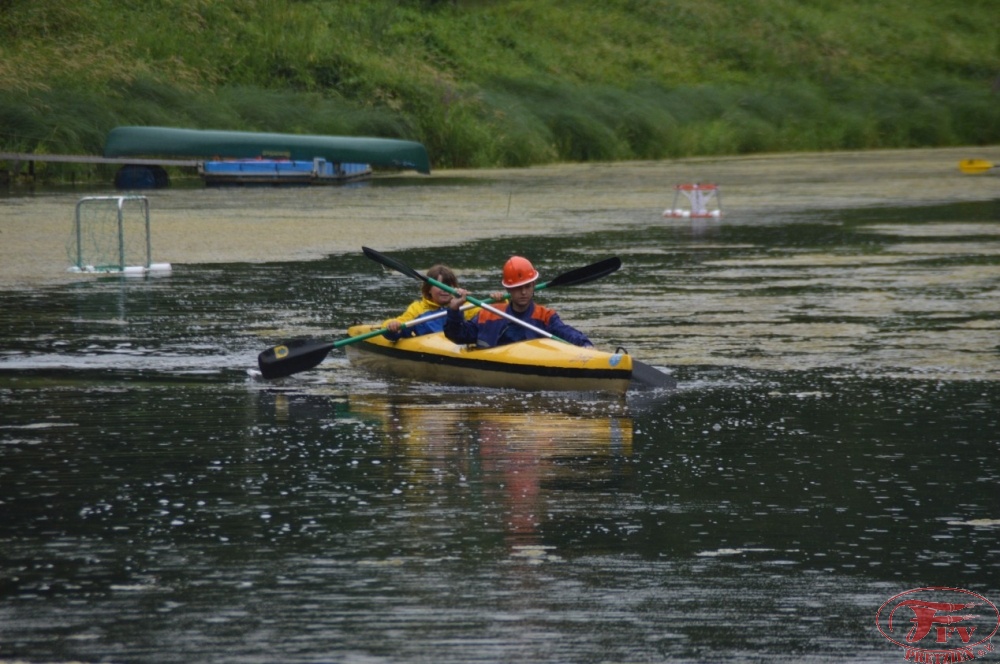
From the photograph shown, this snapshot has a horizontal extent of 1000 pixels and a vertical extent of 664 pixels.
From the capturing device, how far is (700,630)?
6.21m

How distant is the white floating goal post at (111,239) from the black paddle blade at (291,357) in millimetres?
6465

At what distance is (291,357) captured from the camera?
12.2 m

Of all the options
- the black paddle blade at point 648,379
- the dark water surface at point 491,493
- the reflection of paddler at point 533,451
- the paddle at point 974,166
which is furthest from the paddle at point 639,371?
the paddle at point 974,166

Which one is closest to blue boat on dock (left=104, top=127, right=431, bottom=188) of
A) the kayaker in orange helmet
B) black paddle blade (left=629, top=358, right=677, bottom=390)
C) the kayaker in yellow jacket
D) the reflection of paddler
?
the kayaker in yellow jacket

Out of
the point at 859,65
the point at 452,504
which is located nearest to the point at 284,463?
the point at 452,504

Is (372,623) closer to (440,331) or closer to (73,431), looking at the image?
(73,431)

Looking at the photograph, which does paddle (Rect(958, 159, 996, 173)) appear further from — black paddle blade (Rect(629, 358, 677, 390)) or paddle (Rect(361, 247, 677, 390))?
black paddle blade (Rect(629, 358, 677, 390))

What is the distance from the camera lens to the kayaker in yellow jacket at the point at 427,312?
40.7 feet

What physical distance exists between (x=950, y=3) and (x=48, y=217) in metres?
57.4

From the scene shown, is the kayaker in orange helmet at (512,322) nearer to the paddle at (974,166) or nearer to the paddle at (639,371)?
the paddle at (639,371)

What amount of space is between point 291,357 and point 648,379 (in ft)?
8.04

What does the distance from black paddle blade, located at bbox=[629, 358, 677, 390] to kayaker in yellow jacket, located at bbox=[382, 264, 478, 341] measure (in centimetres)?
158

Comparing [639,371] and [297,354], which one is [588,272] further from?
[297,354]

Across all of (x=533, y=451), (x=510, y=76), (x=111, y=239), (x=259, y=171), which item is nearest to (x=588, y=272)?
(x=533, y=451)
